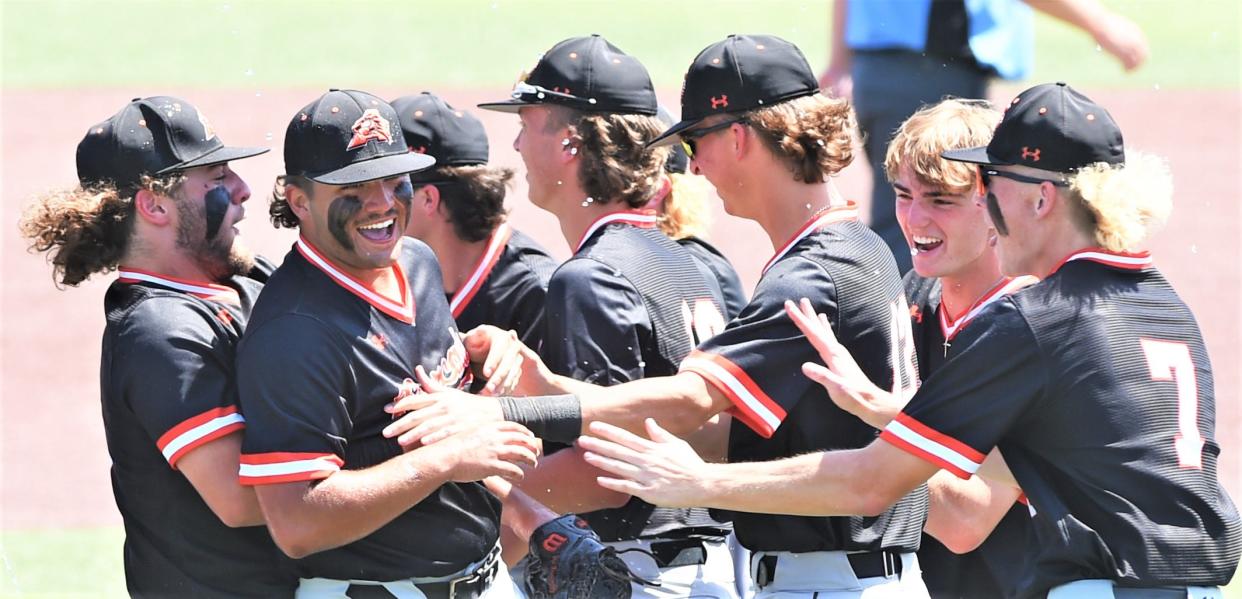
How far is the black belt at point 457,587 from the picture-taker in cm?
396

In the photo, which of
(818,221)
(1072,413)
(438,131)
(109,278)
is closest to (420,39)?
(109,278)

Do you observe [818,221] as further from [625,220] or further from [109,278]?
[109,278]

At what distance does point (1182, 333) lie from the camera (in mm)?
3623

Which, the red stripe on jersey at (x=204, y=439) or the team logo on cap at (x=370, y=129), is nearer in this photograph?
the red stripe on jersey at (x=204, y=439)

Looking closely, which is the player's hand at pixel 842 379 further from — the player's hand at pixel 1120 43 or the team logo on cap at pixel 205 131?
the player's hand at pixel 1120 43

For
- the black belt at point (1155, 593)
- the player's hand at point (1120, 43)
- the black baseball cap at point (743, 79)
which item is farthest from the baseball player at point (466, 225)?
the player's hand at point (1120, 43)

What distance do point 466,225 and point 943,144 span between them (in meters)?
1.76

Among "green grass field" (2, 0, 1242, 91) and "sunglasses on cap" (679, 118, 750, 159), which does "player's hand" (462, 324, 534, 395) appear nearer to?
"sunglasses on cap" (679, 118, 750, 159)

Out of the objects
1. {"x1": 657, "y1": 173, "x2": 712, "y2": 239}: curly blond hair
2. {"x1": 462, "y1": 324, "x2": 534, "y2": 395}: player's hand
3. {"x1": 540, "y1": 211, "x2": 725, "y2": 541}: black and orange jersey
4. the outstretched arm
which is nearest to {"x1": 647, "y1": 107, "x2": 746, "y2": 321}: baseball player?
{"x1": 657, "y1": 173, "x2": 712, "y2": 239}: curly blond hair

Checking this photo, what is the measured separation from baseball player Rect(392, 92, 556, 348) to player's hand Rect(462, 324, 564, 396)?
0.92 metres

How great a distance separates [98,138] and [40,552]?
14.1 ft

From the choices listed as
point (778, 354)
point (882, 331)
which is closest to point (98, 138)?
point (778, 354)

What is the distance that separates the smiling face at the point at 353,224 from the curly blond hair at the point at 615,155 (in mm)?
1034

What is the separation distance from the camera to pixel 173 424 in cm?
380
